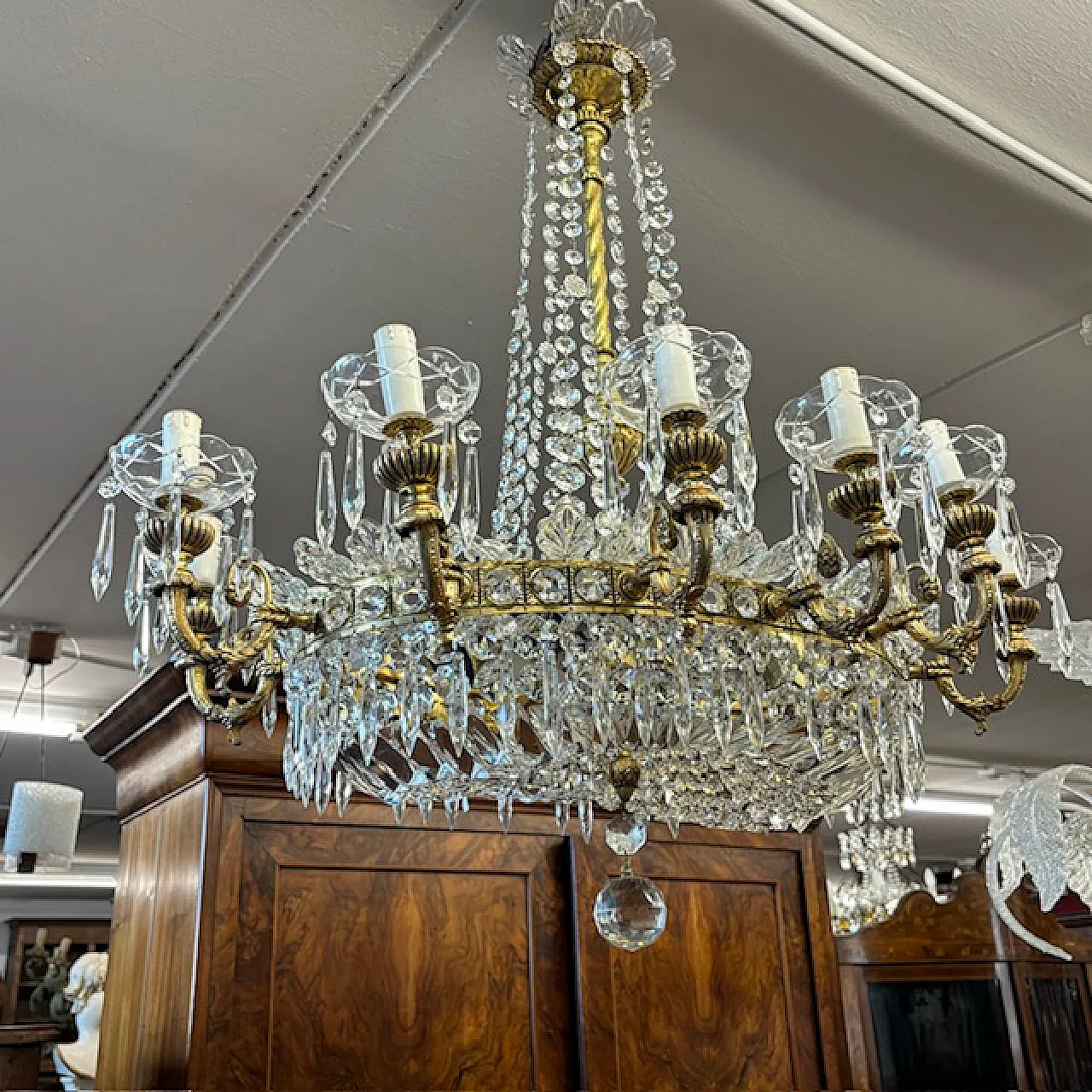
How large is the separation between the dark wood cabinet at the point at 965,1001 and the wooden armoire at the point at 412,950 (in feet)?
9.41

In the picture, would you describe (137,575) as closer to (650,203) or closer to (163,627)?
(163,627)

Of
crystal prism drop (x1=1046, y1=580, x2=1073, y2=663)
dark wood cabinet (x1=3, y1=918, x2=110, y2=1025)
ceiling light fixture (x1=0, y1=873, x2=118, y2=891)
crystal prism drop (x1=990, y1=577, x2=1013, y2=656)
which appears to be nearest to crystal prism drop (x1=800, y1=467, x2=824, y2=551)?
crystal prism drop (x1=990, y1=577, x2=1013, y2=656)

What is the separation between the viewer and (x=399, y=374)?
0.92 metres

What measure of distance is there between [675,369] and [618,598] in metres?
0.22

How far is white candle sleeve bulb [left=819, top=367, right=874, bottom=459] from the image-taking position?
38.3 inches

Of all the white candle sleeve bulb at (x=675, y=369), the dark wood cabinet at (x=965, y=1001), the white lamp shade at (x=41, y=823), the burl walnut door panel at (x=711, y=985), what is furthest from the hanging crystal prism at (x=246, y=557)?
the dark wood cabinet at (x=965, y=1001)

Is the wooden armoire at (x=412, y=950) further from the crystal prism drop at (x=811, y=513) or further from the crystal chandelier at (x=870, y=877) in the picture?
the crystal chandelier at (x=870, y=877)

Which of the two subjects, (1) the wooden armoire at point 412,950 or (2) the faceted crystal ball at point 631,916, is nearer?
(2) the faceted crystal ball at point 631,916

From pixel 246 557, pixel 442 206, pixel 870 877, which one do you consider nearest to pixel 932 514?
pixel 246 557

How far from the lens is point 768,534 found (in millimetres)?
2812

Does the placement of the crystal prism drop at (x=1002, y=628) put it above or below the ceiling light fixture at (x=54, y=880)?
below

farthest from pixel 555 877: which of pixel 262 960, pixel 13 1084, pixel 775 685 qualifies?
pixel 13 1084

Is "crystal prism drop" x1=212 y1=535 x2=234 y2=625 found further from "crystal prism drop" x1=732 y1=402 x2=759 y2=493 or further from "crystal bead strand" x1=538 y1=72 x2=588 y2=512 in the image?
"crystal prism drop" x1=732 y1=402 x2=759 y2=493

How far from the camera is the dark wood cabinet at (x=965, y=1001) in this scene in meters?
4.80
